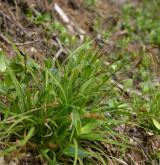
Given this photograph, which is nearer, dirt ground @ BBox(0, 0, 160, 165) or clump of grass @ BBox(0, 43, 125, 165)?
clump of grass @ BBox(0, 43, 125, 165)

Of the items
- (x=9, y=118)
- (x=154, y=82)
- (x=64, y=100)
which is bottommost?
(x=154, y=82)

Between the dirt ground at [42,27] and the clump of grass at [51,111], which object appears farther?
the dirt ground at [42,27]

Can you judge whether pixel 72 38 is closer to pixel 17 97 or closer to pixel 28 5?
pixel 28 5

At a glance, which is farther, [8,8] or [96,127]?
[8,8]

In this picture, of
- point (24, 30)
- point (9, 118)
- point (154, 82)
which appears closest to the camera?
point (9, 118)

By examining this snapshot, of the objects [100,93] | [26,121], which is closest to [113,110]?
[100,93]

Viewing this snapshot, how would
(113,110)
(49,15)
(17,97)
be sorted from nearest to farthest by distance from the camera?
(17,97), (113,110), (49,15)

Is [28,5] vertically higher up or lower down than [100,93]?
higher up

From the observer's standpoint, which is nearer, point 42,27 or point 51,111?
point 51,111
